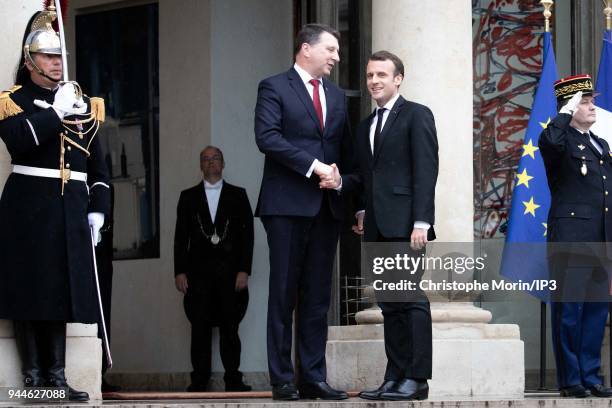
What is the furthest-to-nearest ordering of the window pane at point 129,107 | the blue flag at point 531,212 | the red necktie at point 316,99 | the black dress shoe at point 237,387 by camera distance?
the window pane at point 129,107 → the black dress shoe at point 237,387 → the blue flag at point 531,212 → the red necktie at point 316,99

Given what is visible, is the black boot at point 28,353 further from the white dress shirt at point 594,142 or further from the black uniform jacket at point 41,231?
the white dress shirt at point 594,142

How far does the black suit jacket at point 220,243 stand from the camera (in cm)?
1409

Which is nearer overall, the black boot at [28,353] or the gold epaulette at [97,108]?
the black boot at [28,353]

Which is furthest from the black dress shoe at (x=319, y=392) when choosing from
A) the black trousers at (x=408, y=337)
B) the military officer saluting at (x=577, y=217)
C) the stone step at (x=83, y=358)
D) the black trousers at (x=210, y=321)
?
the black trousers at (x=210, y=321)

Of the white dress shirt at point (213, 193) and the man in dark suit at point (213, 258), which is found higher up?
the white dress shirt at point (213, 193)

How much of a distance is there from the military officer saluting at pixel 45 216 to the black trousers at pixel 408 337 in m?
1.66

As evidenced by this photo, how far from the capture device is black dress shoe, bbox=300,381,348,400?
991 centimetres

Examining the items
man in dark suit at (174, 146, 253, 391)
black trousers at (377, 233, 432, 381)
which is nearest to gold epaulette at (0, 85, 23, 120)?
black trousers at (377, 233, 432, 381)

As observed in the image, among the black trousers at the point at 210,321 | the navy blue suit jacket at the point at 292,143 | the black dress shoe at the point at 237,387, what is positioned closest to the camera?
the navy blue suit jacket at the point at 292,143

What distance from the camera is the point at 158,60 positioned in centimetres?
1490

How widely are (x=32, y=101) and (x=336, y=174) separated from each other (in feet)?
5.72

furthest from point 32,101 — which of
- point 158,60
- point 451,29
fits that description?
point 158,60

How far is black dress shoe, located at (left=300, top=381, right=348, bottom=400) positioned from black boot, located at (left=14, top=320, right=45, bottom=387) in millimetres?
1465

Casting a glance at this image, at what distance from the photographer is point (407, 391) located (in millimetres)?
9727
